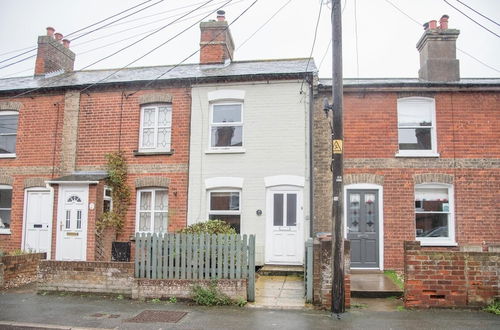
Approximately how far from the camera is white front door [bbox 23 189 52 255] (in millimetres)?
13336

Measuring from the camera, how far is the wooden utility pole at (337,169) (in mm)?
7621

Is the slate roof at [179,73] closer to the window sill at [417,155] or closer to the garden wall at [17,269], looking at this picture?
the window sill at [417,155]

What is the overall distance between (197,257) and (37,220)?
7.73 metres

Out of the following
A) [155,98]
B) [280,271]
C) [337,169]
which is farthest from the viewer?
[155,98]

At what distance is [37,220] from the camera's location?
44.3 feet

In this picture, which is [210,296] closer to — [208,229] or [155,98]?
[208,229]

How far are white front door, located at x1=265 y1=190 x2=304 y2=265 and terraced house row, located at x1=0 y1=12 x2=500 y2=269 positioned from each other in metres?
0.04

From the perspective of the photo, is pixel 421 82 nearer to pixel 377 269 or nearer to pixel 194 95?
pixel 377 269

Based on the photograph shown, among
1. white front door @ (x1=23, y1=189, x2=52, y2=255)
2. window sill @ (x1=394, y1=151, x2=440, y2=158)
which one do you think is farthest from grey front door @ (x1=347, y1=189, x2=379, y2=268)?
white front door @ (x1=23, y1=189, x2=52, y2=255)

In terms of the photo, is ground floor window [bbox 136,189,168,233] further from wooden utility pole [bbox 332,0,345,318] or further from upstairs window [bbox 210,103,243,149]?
wooden utility pole [bbox 332,0,345,318]

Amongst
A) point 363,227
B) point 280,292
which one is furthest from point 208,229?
point 363,227

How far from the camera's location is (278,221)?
12.2 metres

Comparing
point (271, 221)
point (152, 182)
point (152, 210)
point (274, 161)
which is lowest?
point (271, 221)

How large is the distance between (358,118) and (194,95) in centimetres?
533
